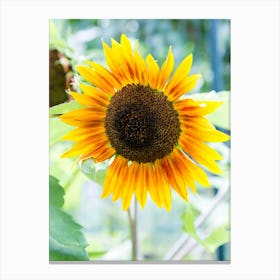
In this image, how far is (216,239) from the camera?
5.10 feet

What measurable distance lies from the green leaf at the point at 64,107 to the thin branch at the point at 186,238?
42 cm

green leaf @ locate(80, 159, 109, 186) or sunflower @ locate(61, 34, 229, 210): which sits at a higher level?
sunflower @ locate(61, 34, 229, 210)

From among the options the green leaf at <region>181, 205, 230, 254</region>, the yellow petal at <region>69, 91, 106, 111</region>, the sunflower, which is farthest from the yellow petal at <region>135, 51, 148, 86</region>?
the green leaf at <region>181, 205, 230, 254</region>

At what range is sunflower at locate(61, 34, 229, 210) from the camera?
144 centimetres

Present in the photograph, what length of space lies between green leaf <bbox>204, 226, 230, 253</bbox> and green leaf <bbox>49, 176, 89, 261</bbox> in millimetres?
316

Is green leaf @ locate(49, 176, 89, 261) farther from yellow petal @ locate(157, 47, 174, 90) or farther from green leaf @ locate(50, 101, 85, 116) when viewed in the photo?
yellow petal @ locate(157, 47, 174, 90)

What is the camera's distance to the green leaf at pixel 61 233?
1.54m

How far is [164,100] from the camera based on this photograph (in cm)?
144

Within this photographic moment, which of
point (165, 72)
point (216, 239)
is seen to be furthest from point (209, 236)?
point (165, 72)

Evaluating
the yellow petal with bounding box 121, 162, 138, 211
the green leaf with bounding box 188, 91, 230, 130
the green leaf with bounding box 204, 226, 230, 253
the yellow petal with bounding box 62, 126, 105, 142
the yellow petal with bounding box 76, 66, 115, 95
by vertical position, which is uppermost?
the yellow petal with bounding box 76, 66, 115, 95
